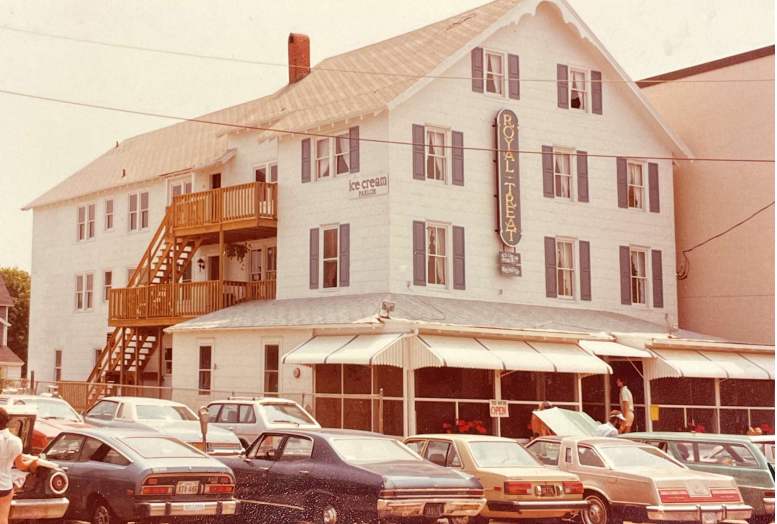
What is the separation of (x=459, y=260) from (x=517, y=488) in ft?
52.3

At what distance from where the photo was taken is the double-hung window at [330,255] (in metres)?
31.5

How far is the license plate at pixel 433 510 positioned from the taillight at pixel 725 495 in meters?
4.59

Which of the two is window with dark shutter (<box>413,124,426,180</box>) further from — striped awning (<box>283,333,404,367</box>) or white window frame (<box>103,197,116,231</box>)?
white window frame (<box>103,197,116,231</box>)

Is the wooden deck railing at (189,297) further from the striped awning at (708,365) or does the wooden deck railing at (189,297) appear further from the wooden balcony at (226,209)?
the striped awning at (708,365)

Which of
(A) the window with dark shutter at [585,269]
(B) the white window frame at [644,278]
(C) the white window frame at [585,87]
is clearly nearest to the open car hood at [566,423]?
(A) the window with dark shutter at [585,269]

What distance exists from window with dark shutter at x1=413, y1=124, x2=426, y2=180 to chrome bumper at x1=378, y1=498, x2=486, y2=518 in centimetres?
1701

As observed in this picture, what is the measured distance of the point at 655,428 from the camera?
102 ft

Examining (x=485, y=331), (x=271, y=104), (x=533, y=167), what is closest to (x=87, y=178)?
(x=271, y=104)

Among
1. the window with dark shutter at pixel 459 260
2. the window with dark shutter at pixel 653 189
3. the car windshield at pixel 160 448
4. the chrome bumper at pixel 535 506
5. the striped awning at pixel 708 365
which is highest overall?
the window with dark shutter at pixel 653 189

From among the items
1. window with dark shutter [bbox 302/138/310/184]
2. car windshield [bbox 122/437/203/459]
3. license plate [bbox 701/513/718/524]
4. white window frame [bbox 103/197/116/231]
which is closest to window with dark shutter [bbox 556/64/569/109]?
window with dark shutter [bbox 302/138/310/184]

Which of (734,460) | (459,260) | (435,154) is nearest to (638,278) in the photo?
(459,260)

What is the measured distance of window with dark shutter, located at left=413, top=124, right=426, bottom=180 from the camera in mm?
30750

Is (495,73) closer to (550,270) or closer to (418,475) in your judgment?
(550,270)

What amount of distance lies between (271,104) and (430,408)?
14.1 m
